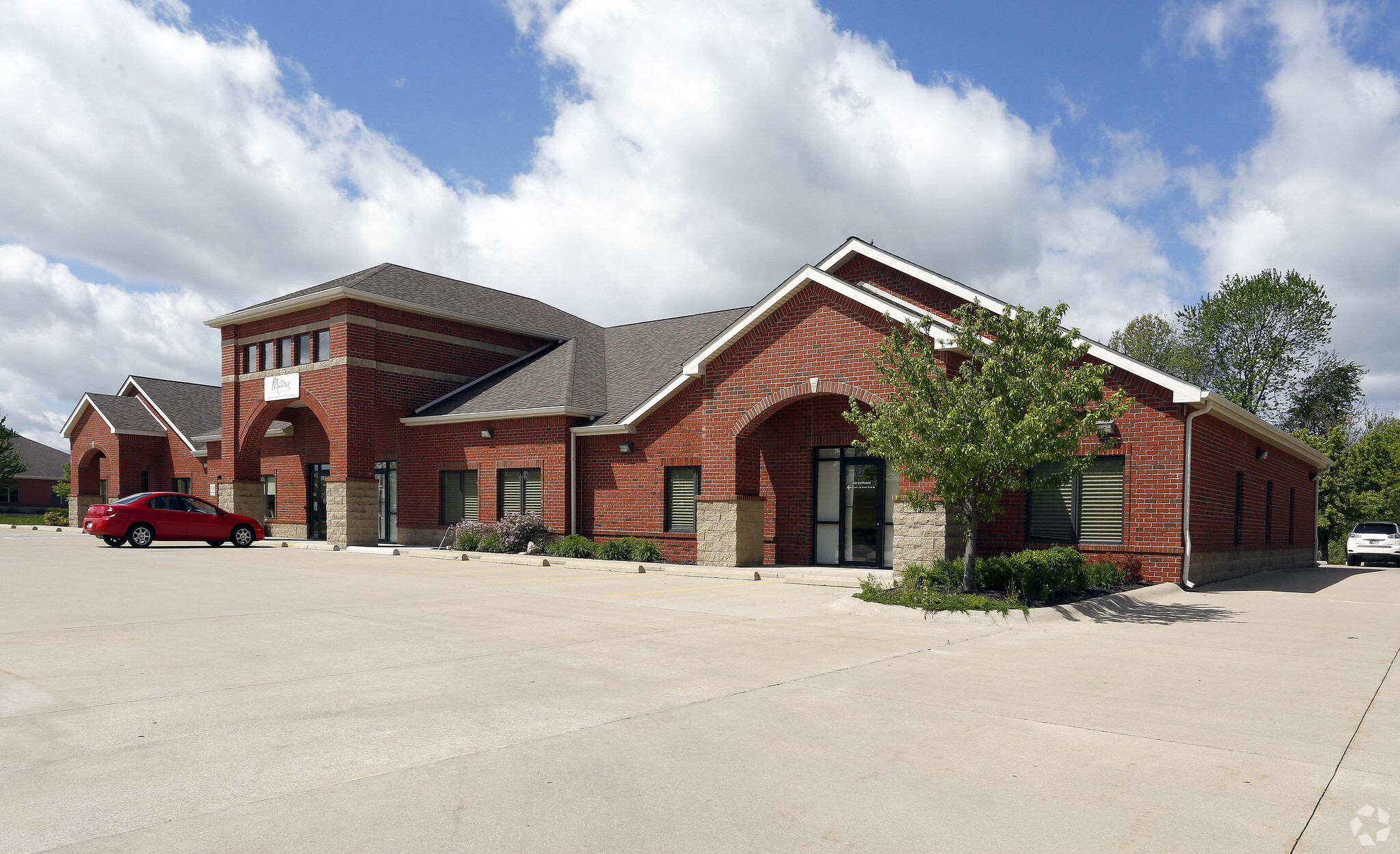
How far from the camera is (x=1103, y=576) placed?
14969 mm

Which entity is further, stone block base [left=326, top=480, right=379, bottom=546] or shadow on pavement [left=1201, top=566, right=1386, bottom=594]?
stone block base [left=326, top=480, right=379, bottom=546]

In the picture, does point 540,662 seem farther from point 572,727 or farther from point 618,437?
point 618,437

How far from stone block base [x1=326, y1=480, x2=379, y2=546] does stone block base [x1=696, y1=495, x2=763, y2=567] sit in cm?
1291

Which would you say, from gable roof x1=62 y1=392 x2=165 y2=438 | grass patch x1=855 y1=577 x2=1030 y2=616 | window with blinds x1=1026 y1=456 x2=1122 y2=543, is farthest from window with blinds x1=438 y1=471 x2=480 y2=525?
gable roof x1=62 y1=392 x2=165 y2=438

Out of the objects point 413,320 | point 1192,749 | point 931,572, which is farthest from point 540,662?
point 413,320

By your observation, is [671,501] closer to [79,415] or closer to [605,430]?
[605,430]

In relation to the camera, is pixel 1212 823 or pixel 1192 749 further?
pixel 1192 749

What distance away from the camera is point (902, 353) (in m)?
14.0

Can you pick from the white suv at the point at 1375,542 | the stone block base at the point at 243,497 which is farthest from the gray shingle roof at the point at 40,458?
the white suv at the point at 1375,542

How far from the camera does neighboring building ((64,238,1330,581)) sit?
1691cm

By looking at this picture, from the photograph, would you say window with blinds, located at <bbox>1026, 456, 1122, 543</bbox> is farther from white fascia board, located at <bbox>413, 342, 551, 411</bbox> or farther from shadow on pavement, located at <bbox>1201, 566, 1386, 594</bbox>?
white fascia board, located at <bbox>413, 342, 551, 411</bbox>

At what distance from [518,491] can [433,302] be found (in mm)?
8444

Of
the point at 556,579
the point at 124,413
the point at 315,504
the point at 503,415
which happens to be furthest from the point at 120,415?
the point at 556,579

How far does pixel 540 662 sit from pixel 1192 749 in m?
5.56
